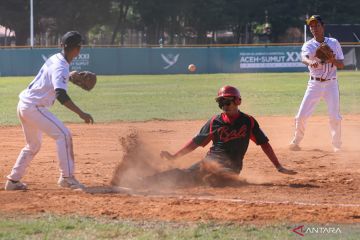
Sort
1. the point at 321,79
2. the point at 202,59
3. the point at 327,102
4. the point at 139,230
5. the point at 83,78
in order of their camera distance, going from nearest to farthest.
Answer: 1. the point at 139,230
2. the point at 83,78
3. the point at 321,79
4. the point at 327,102
5. the point at 202,59

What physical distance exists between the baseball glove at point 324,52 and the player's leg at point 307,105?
507 millimetres

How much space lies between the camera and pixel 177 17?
6431 centimetres

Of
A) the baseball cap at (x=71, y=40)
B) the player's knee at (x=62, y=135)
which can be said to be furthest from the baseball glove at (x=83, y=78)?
the player's knee at (x=62, y=135)

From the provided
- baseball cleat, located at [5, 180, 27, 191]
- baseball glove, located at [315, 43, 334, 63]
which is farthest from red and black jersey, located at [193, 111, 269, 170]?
baseball glove, located at [315, 43, 334, 63]

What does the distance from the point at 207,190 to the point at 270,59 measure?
111 ft

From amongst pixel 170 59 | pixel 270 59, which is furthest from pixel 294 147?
pixel 270 59

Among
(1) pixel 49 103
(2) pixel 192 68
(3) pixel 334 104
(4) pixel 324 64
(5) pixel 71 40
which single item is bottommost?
(2) pixel 192 68

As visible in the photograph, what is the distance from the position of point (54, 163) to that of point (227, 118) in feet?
10.5

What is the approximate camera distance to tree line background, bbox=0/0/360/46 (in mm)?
57188

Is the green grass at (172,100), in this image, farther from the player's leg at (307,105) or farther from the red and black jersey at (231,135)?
the red and black jersey at (231,135)

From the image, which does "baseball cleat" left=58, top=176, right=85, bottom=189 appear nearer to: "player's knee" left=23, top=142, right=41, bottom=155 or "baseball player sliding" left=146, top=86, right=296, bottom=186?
"player's knee" left=23, top=142, right=41, bottom=155

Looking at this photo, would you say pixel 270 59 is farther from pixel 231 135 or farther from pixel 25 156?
pixel 25 156

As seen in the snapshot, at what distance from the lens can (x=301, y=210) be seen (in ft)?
23.7

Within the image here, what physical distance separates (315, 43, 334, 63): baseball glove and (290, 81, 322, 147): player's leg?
51 cm
